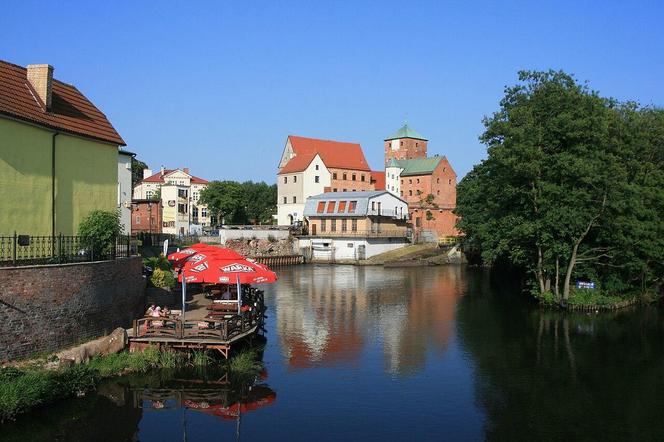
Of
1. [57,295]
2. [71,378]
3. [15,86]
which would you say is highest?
[15,86]

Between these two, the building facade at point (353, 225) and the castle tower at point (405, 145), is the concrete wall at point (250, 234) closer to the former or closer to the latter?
the building facade at point (353, 225)

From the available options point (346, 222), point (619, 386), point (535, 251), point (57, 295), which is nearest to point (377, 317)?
point (535, 251)

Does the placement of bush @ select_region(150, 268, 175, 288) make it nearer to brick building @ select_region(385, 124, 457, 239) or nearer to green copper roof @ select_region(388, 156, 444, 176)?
brick building @ select_region(385, 124, 457, 239)

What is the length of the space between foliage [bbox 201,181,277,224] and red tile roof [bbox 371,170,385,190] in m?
17.7

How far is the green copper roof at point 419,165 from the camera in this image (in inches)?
3617

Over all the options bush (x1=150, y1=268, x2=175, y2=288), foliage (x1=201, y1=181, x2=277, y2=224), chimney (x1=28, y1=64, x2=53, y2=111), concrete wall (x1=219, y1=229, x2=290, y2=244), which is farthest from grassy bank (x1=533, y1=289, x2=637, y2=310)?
foliage (x1=201, y1=181, x2=277, y2=224)

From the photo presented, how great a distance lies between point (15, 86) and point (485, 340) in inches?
819

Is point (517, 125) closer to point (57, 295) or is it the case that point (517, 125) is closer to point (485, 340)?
point (485, 340)

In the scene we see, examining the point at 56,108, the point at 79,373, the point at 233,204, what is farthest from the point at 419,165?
the point at 79,373

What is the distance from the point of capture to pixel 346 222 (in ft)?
232

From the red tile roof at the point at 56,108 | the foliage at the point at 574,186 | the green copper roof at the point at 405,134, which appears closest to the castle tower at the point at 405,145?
the green copper roof at the point at 405,134

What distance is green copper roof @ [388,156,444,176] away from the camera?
301ft

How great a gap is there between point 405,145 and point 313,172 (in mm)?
30108

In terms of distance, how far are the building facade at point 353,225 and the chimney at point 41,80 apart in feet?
161
